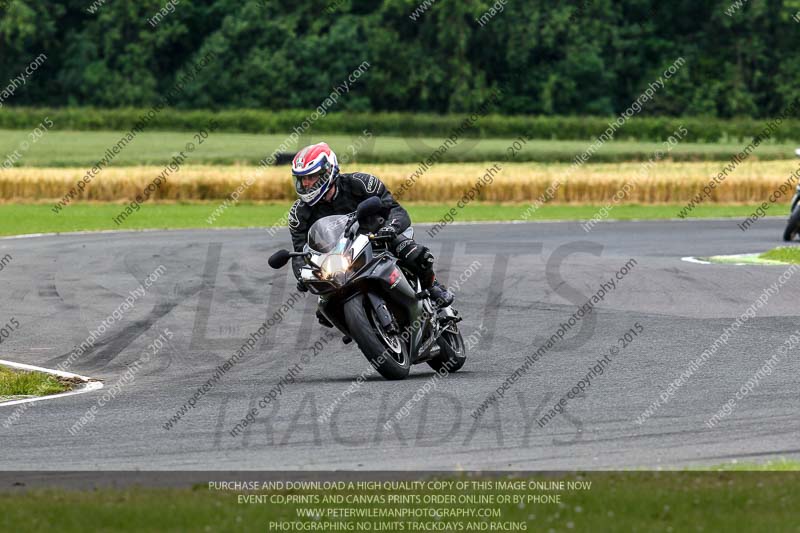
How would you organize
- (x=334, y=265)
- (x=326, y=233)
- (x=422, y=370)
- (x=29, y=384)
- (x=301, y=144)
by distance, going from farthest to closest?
(x=301, y=144), (x=422, y=370), (x=29, y=384), (x=326, y=233), (x=334, y=265)

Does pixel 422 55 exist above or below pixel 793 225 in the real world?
below

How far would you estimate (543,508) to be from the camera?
6.92m

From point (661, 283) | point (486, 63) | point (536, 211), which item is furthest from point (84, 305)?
point (486, 63)

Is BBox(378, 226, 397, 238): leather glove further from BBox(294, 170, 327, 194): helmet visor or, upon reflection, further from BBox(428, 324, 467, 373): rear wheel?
BBox(428, 324, 467, 373): rear wheel

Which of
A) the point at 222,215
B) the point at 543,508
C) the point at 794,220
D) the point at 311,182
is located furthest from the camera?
the point at 222,215

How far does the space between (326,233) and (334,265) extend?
319 mm

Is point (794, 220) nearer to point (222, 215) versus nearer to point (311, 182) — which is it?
point (222, 215)

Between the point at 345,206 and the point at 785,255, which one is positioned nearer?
the point at 345,206

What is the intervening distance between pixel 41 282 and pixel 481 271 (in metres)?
6.32

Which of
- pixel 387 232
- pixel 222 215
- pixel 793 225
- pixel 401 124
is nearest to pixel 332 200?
pixel 387 232

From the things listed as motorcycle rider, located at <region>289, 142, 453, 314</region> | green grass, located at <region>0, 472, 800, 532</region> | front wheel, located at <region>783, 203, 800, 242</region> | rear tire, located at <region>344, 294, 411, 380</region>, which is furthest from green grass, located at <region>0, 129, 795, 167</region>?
green grass, located at <region>0, 472, 800, 532</region>

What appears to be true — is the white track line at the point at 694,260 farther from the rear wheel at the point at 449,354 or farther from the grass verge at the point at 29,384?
the grass verge at the point at 29,384

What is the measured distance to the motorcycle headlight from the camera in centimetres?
1160

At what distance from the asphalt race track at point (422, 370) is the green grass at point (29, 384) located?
0.51m
